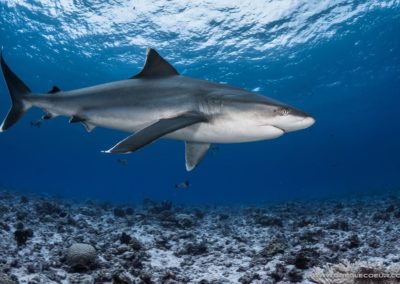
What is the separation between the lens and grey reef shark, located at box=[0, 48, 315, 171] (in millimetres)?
4531

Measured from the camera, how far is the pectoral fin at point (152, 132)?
3.95m

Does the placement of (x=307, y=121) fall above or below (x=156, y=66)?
below

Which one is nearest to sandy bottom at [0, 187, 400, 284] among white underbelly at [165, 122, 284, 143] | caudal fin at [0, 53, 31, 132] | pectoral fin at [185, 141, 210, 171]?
pectoral fin at [185, 141, 210, 171]

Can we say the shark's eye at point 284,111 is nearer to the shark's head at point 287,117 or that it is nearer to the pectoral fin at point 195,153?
the shark's head at point 287,117

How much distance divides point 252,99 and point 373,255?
4.12 m

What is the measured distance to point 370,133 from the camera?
88.1 meters

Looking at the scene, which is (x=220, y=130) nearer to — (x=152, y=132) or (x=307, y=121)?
(x=152, y=132)

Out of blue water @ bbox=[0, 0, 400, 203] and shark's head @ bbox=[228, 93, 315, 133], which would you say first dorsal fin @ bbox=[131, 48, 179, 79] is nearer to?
shark's head @ bbox=[228, 93, 315, 133]

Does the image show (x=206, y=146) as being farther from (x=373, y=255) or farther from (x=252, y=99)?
(x=373, y=255)

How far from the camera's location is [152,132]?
4355 mm

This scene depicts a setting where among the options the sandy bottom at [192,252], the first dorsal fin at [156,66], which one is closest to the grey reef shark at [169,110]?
the first dorsal fin at [156,66]

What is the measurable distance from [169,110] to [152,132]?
3.79ft

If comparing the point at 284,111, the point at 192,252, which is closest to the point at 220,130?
the point at 284,111

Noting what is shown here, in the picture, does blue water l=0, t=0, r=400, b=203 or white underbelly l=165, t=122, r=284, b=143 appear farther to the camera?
blue water l=0, t=0, r=400, b=203
